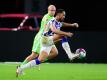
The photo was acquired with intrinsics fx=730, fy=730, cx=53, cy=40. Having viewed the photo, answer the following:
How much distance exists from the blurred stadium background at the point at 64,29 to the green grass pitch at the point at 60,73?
20 cm

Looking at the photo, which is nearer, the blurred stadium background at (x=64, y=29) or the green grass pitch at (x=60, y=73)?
the green grass pitch at (x=60, y=73)

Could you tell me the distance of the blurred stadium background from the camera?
1217 inches

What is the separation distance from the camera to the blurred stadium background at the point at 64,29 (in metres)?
30.9

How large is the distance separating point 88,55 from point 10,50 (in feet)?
10.9

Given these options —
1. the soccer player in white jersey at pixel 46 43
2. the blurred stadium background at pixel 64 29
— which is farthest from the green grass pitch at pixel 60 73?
the soccer player in white jersey at pixel 46 43

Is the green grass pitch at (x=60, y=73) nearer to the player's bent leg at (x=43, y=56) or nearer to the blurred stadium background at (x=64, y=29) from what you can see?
the blurred stadium background at (x=64, y=29)

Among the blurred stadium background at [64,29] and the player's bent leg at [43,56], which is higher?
the player's bent leg at [43,56]

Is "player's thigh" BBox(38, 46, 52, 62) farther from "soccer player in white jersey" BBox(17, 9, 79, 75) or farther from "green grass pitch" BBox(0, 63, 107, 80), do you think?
"green grass pitch" BBox(0, 63, 107, 80)

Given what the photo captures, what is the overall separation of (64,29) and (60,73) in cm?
1109

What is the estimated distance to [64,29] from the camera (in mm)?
35406

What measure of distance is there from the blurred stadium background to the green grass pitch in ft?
0.67

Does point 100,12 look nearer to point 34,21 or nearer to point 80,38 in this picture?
point 34,21

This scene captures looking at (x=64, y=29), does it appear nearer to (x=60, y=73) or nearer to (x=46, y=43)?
(x=60, y=73)

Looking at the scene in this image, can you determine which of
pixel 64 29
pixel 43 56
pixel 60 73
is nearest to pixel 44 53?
pixel 43 56
